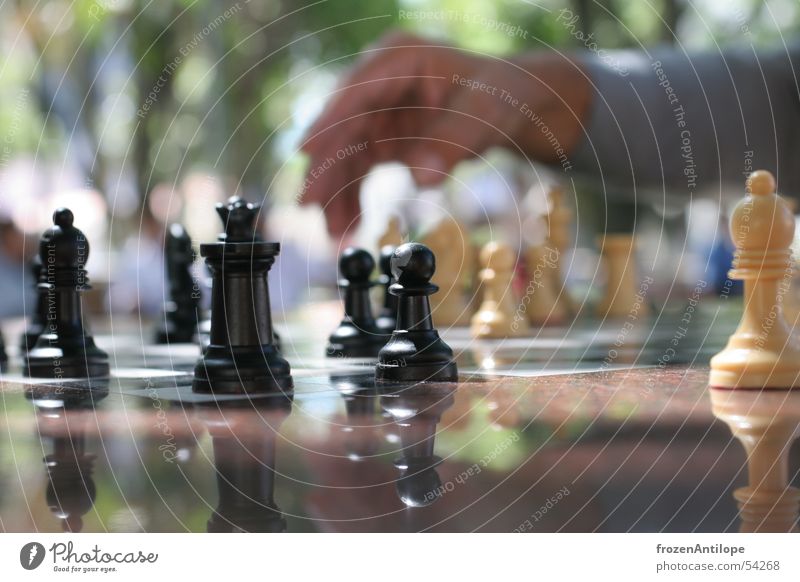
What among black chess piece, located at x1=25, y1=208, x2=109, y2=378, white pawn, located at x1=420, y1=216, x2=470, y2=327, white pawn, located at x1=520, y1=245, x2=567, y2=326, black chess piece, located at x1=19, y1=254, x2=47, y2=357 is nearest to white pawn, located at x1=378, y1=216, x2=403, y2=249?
white pawn, located at x1=420, y1=216, x2=470, y2=327

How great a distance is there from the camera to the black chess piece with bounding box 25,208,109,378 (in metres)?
2.12

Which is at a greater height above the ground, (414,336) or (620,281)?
(620,281)

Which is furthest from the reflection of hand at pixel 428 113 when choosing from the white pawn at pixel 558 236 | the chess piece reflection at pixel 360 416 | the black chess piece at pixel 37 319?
the chess piece reflection at pixel 360 416

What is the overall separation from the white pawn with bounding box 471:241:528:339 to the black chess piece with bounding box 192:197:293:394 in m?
1.19

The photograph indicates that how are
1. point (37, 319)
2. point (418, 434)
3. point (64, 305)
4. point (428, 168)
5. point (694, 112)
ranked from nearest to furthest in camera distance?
point (418, 434), point (64, 305), point (37, 319), point (428, 168), point (694, 112)

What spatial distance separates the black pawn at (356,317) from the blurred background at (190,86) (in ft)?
16.5

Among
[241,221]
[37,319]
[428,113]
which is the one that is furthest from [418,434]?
[428,113]

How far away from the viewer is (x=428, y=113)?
12.2ft

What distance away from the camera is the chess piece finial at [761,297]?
1663 mm

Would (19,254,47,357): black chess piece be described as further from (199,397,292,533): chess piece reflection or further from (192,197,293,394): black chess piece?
(199,397,292,533): chess piece reflection

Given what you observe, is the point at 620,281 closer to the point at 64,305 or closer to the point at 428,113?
the point at 428,113

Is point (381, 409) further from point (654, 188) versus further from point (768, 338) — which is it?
point (654, 188)

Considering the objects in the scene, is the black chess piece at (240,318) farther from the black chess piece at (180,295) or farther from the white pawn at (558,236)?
the white pawn at (558,236)

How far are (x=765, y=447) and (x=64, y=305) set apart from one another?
5.28 ft
